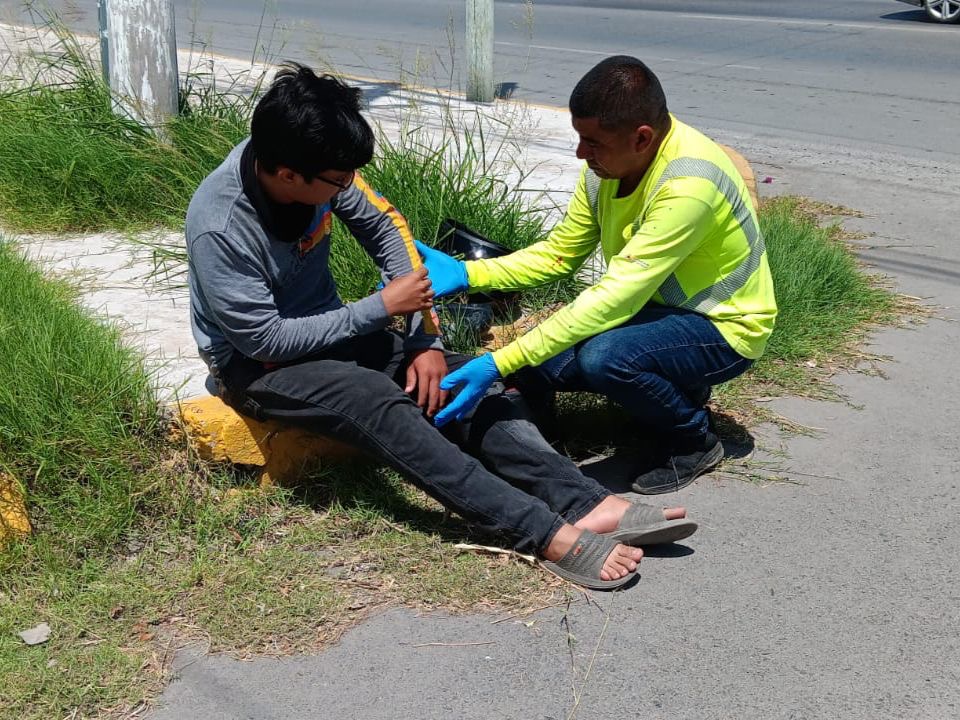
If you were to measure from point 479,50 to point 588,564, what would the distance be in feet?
20.9

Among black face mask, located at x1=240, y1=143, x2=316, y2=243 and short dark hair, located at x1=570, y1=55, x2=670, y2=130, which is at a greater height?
short dark hair, located at x1=570, y1=55, x2=670, y2=130

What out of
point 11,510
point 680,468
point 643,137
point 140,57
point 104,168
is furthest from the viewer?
point 140,57

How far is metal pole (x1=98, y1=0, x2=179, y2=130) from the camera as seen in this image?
5.44 metres

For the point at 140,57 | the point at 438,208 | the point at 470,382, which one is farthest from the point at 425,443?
the point at 140,57

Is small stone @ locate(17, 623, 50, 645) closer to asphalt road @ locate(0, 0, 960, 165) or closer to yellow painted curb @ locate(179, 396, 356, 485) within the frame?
yellow painted curb @ locate(179, 396, 356, 485)

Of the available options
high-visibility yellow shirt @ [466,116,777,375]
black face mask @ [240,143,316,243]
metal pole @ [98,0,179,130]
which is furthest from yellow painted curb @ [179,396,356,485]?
metal pole @ [98,0,179,130]

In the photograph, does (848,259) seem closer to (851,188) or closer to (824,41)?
(851,188)

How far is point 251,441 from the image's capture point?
128 inches

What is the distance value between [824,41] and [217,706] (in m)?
11.9

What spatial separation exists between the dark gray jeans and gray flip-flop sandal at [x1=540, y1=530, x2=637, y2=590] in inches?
2.9

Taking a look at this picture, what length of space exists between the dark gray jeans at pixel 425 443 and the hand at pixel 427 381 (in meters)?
0.05

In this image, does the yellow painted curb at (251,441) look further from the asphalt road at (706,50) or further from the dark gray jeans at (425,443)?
the asphalt road at (706,50)

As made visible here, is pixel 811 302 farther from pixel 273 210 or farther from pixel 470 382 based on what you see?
pixel 273 210

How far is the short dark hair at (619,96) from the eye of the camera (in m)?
3.02
